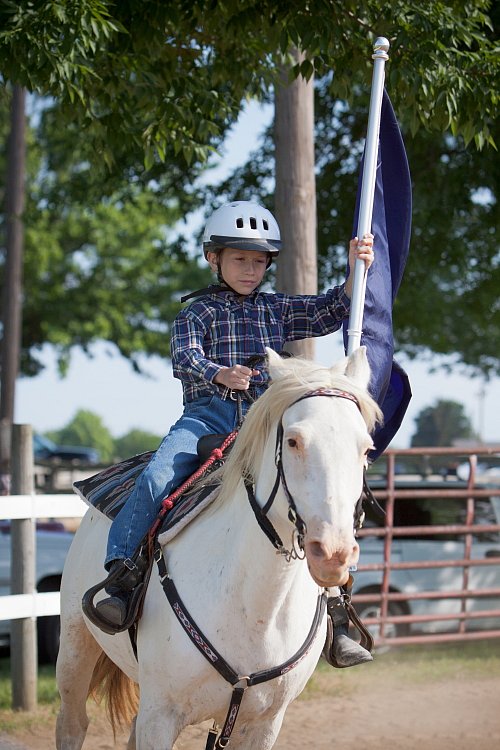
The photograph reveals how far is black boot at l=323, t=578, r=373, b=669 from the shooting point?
14.0 feet

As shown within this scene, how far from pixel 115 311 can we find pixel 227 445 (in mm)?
24123

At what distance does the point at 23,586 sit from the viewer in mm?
7297

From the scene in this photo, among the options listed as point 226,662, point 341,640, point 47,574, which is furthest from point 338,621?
point 47,574

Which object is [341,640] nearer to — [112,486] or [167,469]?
[167,469]

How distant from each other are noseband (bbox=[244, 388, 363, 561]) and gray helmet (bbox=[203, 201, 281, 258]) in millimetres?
1225

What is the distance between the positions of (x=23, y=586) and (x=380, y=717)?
281cm

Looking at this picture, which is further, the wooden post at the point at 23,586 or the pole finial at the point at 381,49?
the wooden post at the point at 23,586

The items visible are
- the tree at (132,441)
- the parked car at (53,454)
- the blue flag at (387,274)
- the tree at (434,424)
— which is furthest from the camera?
the tree at (132,441)

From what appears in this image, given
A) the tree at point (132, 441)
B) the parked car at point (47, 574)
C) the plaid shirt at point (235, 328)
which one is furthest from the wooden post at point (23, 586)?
the tree at point (132, 441)

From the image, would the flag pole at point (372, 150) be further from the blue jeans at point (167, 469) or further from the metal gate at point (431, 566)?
the metal gate at point (431, 566)

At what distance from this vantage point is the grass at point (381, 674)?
733 centimetres

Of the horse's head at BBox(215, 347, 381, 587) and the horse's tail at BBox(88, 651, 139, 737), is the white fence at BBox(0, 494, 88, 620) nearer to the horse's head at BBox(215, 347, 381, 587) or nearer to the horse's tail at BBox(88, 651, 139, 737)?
the horse's tail at BBox(88, 651, 139, 737)

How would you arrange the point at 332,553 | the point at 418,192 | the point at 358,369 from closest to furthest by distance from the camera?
the point at 332,553, the point at 358,369, the point at 418,192

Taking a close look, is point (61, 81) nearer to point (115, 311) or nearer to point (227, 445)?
point (227, 445)
